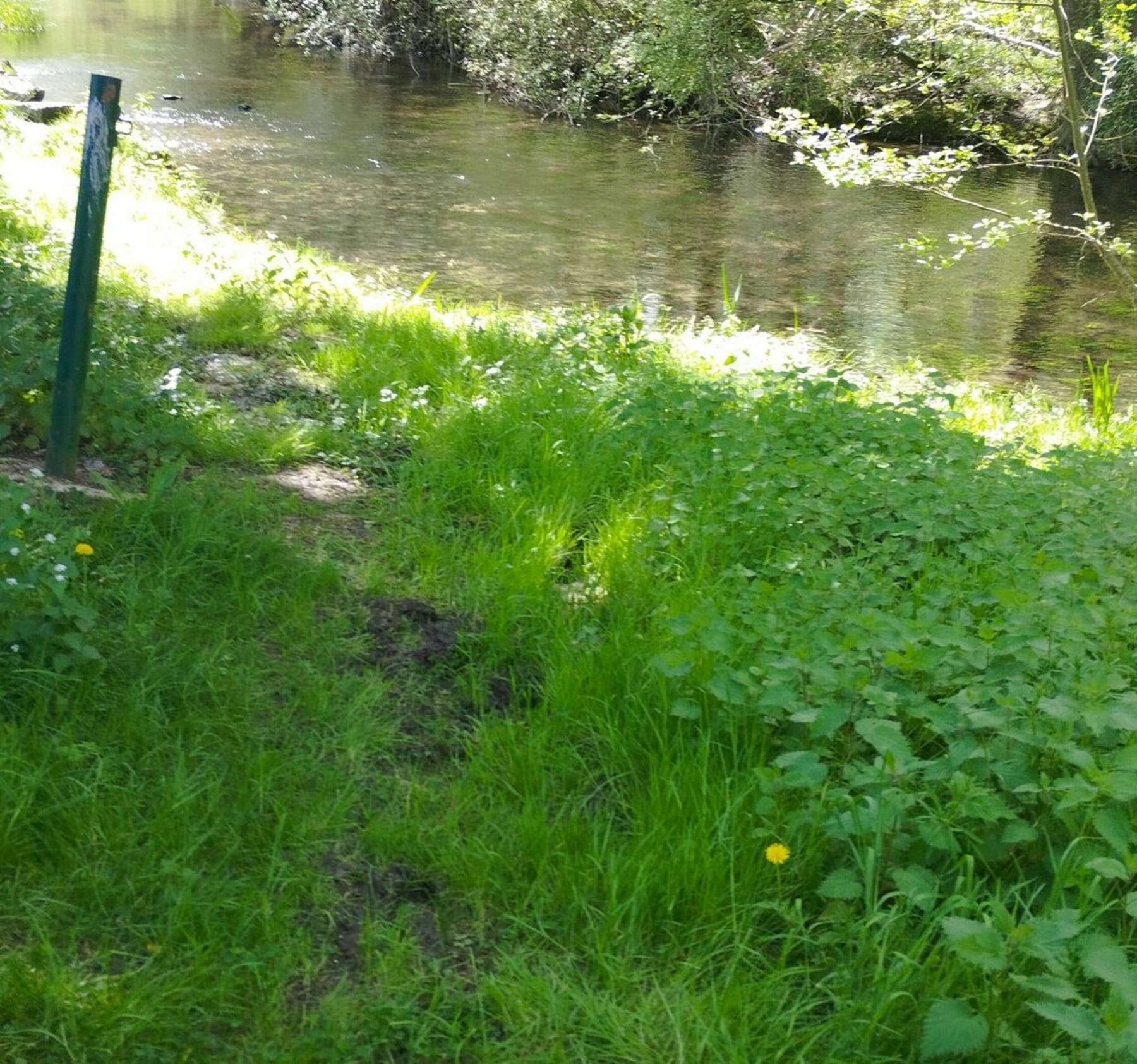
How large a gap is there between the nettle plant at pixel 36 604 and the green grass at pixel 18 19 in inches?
942

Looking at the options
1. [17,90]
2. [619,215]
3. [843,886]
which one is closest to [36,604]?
[843,886]

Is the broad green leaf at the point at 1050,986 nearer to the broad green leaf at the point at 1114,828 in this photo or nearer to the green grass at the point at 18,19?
the broad green leaf at the point at 1114,828

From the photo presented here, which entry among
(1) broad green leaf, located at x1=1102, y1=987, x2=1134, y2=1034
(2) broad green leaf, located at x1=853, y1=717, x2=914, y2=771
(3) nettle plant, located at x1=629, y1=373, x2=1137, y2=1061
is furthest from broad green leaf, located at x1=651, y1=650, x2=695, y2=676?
(1) broad green leaf, located at x1=1102, y1=987, x2=1134, y2=1034

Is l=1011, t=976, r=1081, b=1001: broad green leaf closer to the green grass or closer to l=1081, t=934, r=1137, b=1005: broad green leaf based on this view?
l=1081, t=934, r=1137, b=1005: broad green leaf

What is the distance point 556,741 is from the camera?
3.12 m

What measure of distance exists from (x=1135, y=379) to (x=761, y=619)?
7.05m

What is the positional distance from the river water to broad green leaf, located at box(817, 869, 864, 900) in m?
6.20

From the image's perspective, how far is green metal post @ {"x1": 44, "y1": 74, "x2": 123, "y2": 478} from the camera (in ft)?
12.2

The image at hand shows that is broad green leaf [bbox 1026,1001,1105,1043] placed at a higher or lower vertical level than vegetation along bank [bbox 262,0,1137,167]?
lower

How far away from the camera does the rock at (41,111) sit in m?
12.9

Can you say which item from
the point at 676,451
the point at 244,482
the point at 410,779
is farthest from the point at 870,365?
the point at 410,779

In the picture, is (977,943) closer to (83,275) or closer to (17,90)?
(83,275)

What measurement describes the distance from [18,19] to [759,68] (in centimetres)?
1470

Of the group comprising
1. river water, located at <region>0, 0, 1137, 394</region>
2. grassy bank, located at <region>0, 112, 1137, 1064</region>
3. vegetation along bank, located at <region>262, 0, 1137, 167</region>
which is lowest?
grassy bank, located at <region>0, 112, 1137, 1064</region>
